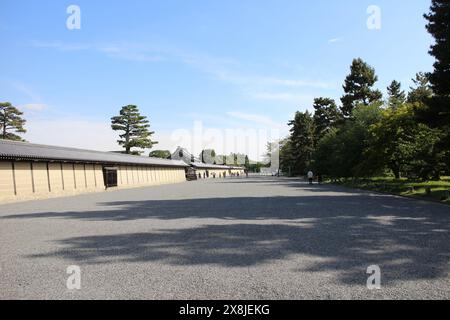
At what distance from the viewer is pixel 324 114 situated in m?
63.7

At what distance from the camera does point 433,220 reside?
10367 mm

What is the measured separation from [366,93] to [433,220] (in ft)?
134

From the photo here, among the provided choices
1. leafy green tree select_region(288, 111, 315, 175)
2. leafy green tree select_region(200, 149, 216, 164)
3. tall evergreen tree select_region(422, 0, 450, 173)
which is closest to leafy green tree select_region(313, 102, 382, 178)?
tall evergreen tree select_region(422, 0, 450, 173)

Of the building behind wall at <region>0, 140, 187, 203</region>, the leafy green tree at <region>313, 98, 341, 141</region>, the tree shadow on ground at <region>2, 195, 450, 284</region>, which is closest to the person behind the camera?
the tree shadow on ground at <region>2, 195, 450, 284</region>

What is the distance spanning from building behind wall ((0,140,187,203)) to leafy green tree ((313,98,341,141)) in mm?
38528

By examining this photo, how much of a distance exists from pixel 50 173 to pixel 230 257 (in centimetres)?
2172

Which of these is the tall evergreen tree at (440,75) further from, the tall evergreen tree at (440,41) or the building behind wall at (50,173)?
the building behind wall at (50,173)

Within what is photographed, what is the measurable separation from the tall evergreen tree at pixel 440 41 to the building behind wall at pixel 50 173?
22556mm

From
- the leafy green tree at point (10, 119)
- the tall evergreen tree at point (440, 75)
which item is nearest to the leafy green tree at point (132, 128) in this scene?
the leafy green tree at point (10, 119)

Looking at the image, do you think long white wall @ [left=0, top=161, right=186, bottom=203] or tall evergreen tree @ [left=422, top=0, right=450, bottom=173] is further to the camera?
long white wall @ [left=0, top=161, right=186, bottom=203]

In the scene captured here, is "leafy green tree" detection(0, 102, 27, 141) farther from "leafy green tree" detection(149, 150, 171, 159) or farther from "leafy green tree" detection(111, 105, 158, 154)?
"leafy green tree" detection(149, 150, 171, 159)

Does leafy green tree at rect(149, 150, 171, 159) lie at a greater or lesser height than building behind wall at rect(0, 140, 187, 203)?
greater

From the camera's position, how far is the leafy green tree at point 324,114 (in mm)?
63741

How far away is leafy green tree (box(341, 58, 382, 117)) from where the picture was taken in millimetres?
47312
